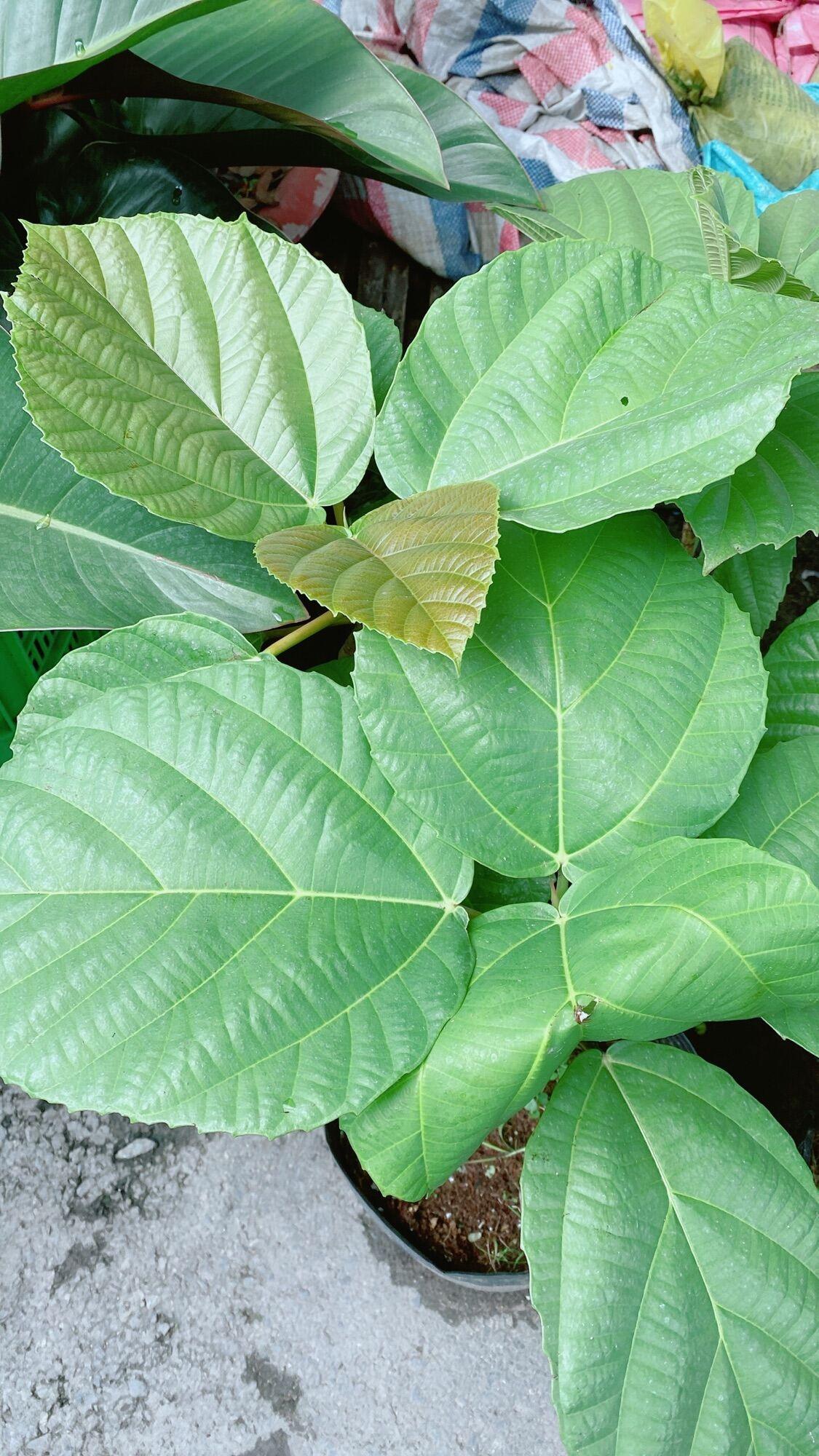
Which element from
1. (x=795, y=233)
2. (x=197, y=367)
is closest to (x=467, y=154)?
(x=795, y=233)

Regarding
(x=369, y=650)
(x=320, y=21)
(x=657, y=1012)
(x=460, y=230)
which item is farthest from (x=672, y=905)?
(x=460, y=230)

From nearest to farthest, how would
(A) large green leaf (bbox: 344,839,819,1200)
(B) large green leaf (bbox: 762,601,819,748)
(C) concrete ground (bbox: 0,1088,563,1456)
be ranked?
(A) large green leaf (bbox: 344,839,819,1200) < (B) large green leaf (bbox: 762,601,819,748) < (C) concrete ground (bbox: 0,1088,563,1456)

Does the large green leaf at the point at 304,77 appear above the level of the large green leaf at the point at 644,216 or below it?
above

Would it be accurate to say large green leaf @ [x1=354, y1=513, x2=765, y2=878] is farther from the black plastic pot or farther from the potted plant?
the black plastic pot

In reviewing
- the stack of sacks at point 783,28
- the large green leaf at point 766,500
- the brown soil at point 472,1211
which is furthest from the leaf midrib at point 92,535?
the stack of sacks at point 783,28

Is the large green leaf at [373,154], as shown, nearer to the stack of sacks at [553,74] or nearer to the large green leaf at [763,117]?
the stack of sacks at [553,74]

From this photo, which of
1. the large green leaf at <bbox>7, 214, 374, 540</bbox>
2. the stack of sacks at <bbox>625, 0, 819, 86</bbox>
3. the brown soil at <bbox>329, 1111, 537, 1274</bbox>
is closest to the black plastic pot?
the brown soil at <bbox>329, 1111, 537, 1274</bbox>

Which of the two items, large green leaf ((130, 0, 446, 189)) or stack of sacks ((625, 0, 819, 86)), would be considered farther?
stack of sacks ((625, 0, 819, 86))

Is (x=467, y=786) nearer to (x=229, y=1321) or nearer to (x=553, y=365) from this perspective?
(x=553, y=365)
